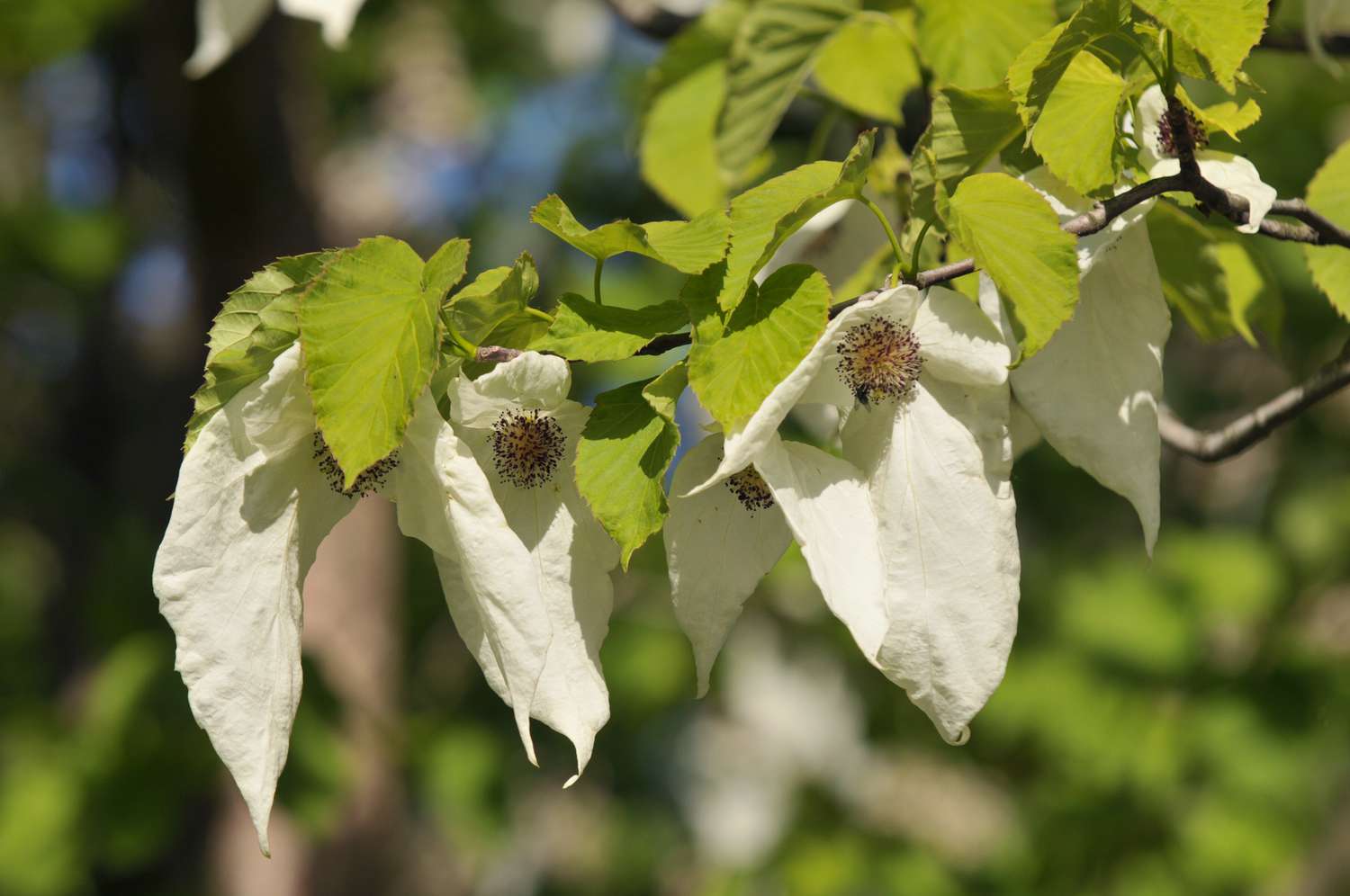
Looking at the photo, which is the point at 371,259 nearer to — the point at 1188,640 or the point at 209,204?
the point at 209,204

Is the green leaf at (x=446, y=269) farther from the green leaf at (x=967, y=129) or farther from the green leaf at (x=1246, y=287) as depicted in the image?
the green leaf at (x=1246, y=287)

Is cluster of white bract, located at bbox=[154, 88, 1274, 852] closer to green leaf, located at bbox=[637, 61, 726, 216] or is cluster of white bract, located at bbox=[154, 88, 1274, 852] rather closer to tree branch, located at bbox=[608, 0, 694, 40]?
green leaf, located at bbox=[637, 61, 726, 216]

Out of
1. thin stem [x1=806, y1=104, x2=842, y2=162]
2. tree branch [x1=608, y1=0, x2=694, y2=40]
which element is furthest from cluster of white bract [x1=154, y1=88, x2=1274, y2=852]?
tree branch [x1=608, y1=0, x2=694, y2=40]

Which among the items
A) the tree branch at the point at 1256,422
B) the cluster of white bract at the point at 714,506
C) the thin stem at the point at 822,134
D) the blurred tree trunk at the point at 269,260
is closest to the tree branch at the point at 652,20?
the thin stem at the point at 822,134

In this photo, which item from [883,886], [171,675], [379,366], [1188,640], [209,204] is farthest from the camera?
[883,886]

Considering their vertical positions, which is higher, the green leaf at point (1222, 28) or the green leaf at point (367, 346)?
the green leaf at point (1222, 28)

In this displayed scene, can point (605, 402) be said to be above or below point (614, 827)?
above

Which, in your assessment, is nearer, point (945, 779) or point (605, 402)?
point (605, 402)

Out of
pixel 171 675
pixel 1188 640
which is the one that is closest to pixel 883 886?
pixel 1188 640
